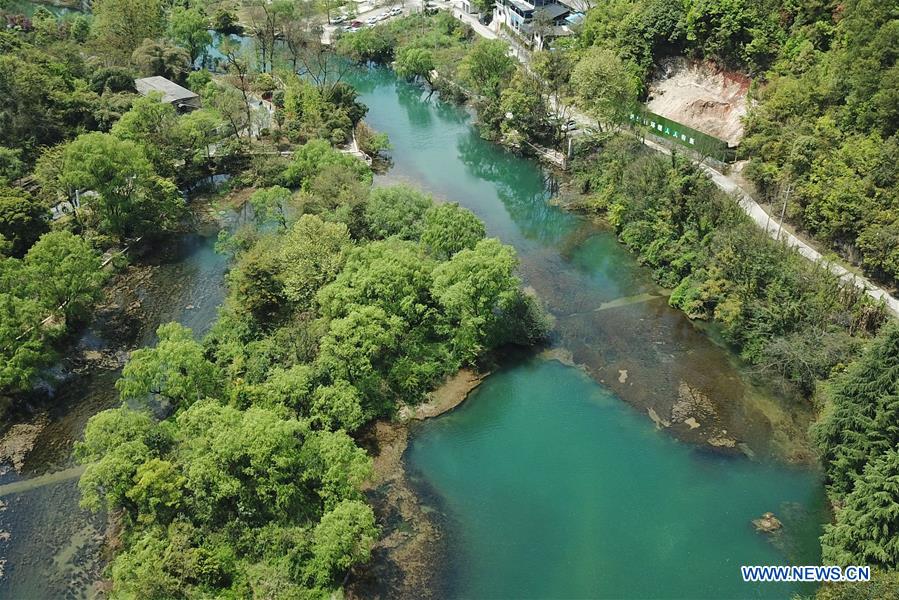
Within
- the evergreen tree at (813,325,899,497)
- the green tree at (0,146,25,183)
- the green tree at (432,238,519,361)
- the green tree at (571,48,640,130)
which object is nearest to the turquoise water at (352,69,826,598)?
the green tree at (432,238,519,361)

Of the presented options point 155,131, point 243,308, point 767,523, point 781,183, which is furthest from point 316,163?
point 767,523

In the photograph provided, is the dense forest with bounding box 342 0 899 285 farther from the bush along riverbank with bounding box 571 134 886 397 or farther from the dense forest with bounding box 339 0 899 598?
the bush along riverbank with bounding box 571 134 886 397

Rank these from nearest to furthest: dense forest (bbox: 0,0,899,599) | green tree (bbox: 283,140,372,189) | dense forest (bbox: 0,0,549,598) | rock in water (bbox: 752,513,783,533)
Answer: dense forest (bbox: 0,0,549,598)
dense forest (bbox: 0,0,899,599)
rock in water (bbox: 752,513,783,533)
green tree (bbox: 283,140,372,189)

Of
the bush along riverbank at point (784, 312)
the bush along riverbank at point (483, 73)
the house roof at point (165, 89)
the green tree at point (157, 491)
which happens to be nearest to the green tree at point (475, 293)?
the bush along riverbank at point (784, 312)

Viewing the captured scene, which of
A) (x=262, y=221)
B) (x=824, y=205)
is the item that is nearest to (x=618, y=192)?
(x=824, y=205)

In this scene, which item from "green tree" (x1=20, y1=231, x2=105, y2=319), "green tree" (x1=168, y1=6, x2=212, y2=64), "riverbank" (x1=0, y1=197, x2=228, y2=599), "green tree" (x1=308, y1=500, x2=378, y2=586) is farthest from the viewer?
"green tree" (x1=168, y1=6, x2=212, y2=64)

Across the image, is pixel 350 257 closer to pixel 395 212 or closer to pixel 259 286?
pixel 259 286
